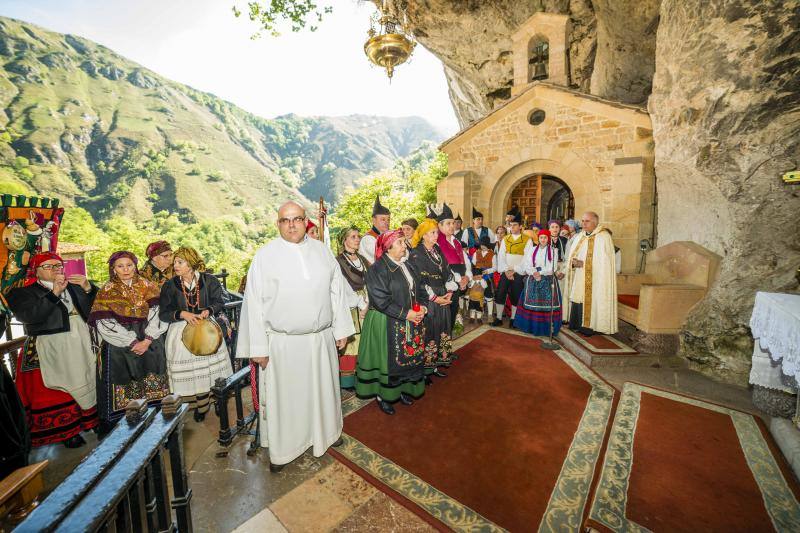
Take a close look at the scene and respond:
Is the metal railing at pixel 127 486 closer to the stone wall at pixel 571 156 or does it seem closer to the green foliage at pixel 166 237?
the stone wall at pixel 571 156

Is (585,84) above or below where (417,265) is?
above

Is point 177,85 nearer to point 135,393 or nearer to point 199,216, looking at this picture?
point 199,216

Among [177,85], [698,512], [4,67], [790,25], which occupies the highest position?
[177,85]

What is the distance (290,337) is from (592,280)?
207 inches

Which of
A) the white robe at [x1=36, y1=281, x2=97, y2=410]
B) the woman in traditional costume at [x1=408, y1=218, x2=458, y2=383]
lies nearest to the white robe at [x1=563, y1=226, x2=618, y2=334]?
the woman in traditional costume at [x1=408, y1=218, x2=458, y2=383]

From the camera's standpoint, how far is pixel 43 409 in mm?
3328

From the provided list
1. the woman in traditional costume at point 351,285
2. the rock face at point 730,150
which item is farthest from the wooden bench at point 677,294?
the woman in traditional costume at point 351,285

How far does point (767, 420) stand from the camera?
3760 mm

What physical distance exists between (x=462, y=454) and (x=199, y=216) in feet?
252

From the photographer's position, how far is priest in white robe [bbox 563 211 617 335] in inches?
230

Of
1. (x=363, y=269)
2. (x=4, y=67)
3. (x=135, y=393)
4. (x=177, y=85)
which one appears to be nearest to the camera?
(x=135, y=393)

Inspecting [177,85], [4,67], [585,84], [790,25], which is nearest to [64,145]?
[4,67]

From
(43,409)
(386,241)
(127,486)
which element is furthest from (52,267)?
(127,486)

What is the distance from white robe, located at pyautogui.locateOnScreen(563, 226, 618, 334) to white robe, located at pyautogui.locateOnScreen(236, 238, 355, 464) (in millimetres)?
4882
